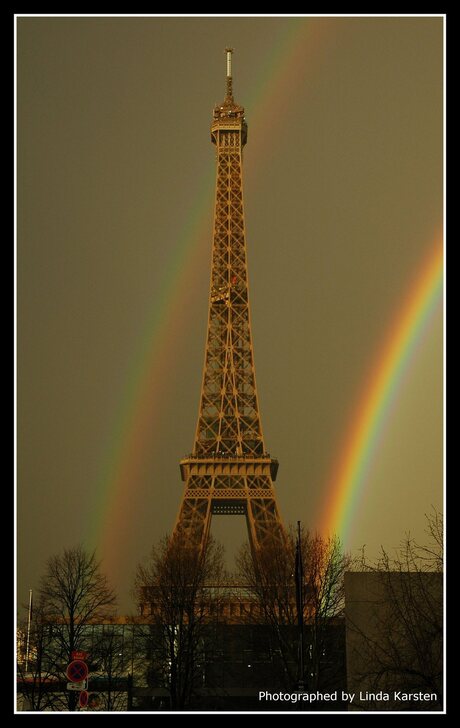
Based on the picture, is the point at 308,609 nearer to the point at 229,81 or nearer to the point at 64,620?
the point at 64,620

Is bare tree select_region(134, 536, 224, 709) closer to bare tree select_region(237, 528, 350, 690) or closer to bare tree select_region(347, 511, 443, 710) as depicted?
bare tree select_region(237, 528, 350, 690)

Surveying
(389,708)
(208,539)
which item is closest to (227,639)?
(208,539)

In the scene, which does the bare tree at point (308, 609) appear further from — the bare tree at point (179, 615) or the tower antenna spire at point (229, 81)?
the tower antenna spire at point (229, 81)

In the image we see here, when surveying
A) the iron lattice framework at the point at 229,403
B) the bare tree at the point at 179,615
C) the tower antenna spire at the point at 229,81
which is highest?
the tower antenna spire at the point at 229,81

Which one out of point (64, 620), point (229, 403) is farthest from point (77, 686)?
point (229, 403)

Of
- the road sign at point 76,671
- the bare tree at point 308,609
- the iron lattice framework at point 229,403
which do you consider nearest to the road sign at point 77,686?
the road sign at point 76,671

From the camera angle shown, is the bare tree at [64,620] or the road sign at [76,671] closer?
the road sign at [76,671]

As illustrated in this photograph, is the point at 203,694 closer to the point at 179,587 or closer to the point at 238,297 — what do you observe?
the point at 179,587
